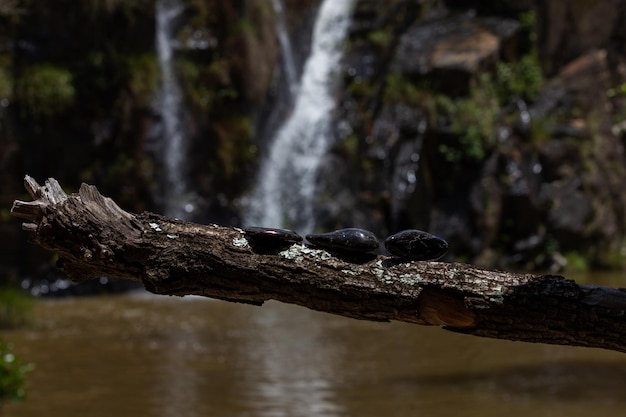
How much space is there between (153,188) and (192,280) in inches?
447

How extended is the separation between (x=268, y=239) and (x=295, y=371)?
4354 millimetres

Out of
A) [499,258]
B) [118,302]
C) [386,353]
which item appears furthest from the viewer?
[499,258]

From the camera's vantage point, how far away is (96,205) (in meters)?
2.76

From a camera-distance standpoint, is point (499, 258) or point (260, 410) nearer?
point (260, 410)

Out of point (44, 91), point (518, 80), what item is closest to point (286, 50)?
point (518, 80)

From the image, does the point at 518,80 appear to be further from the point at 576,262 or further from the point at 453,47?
the point at 576,262

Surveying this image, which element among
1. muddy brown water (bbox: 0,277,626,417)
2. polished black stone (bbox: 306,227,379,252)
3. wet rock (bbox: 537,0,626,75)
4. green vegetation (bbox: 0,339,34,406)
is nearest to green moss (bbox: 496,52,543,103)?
wet rock (bbox: 537,0,626,75)

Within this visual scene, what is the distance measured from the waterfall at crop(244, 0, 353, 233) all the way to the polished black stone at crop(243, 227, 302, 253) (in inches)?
437

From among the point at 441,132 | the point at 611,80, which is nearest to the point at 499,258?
the point at 441,132

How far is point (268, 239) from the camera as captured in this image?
278 cm

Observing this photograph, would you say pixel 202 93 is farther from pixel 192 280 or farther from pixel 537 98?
pixel 192 280

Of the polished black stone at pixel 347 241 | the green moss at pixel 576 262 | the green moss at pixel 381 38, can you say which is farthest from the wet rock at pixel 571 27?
the polished black stone at pixel 347 241

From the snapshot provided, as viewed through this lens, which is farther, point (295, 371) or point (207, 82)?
point (207, 82)

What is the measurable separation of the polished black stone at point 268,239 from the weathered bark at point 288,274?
27 millimetres
